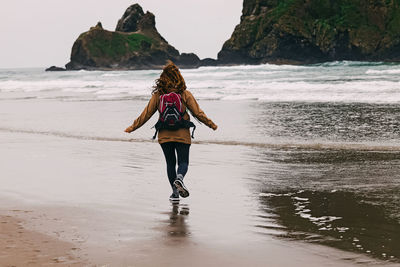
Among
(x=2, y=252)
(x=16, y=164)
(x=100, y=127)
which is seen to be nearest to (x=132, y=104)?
(x=100, y=127)

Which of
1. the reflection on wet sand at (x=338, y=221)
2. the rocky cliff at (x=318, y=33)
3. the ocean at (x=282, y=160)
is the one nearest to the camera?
the reflection on wet sand at (x=338, y=221)

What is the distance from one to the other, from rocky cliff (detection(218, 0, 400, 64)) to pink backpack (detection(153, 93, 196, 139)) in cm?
9811

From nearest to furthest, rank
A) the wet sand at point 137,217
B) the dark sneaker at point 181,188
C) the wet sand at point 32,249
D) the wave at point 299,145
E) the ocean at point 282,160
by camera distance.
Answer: the wet sand at point 32,249 < the wet sand at point 137,217 < the ocean at point 282,160 < the dark sneaker at point 181,188 < the wave at point 299,145

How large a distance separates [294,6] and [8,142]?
105 meters

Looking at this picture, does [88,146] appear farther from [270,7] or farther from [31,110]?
[270,7]

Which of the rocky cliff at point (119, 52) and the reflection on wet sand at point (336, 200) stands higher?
the rocky cliff at point (119, 52)

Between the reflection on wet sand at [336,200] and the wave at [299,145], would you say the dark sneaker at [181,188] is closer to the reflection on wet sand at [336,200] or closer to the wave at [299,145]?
the reflection on wet sand at [336,200]

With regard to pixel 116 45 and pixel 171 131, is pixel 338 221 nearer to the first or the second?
pixel 171 131

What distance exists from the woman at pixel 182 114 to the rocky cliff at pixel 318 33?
98.0 metres

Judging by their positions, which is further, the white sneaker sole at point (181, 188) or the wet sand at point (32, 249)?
the white sneaker sole at point (181, 188)

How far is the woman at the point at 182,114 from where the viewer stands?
232 inches

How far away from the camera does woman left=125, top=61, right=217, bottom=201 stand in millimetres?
5895

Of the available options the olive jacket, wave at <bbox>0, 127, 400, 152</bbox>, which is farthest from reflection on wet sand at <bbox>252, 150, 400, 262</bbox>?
the olive jacket

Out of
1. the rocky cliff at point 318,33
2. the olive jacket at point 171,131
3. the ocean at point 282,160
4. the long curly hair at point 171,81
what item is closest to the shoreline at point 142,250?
the ocean at point 282,160
